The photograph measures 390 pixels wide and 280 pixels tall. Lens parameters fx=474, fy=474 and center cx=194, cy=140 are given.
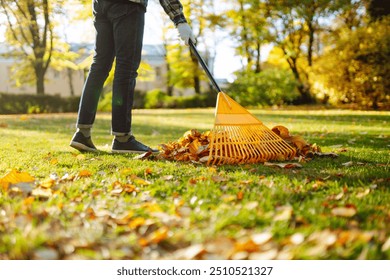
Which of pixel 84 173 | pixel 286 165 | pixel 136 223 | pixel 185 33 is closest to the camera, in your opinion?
pixel 136 223

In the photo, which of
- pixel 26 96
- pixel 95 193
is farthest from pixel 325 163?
pixel 26 96

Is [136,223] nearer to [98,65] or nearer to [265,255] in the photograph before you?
[265,255]

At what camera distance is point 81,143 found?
12.5 feet

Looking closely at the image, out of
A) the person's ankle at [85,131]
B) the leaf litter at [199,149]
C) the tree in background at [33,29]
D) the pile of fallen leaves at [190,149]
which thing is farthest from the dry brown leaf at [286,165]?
the tree in background at [33,29]

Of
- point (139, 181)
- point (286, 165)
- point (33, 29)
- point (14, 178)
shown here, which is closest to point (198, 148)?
point (286, 165)

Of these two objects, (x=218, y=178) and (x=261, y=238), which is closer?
(x=261, y=238)

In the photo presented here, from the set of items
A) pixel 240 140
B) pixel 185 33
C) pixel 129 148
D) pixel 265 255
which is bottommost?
pixel 265 255

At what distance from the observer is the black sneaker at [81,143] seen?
3791 mm

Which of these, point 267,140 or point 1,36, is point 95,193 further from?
point 1,36

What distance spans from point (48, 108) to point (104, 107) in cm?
291

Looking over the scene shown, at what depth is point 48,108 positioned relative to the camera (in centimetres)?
1825

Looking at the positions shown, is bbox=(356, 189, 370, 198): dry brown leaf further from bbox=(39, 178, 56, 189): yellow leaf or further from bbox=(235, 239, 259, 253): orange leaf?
bbox=(39, 178, 56, 189): yellow leaf

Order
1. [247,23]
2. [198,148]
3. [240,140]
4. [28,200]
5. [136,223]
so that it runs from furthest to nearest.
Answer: [247,23]
[198,148]
[240,140]
[28,200]
[136,223]

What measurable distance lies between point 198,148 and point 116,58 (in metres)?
0.98
